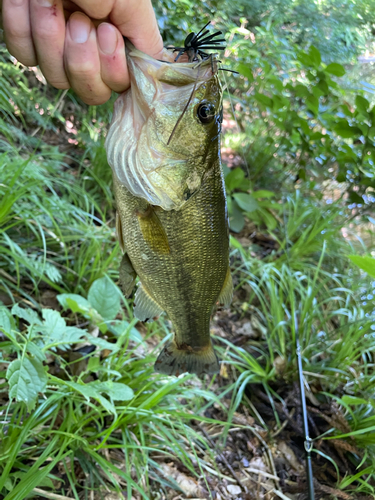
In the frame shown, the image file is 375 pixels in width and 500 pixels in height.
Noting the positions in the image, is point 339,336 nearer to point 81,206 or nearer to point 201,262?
point 201,262

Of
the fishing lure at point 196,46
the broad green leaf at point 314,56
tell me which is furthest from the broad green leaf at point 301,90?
the fishing lure at point 196,46

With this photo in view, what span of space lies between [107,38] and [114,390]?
4.21ft

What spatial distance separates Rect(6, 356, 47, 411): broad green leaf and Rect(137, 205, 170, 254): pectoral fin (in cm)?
56

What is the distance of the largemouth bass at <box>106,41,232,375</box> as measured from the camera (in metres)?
0.97

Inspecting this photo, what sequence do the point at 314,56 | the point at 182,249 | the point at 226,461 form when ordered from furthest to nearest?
1. the point at 314,56
2. the point at 226,461
3. the point at 182,249

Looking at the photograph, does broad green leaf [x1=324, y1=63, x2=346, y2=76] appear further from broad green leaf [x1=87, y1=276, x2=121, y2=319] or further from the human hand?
broad green leaf [x1=87, y1=276, x2=121, y2=319]

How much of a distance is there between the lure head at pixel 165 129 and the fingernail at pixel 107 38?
0.06 meters

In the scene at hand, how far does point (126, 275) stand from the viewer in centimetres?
123

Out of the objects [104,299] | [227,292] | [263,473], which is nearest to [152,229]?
[227,292]

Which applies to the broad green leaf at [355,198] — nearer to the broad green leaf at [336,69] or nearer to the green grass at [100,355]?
the green grass at [100,355]

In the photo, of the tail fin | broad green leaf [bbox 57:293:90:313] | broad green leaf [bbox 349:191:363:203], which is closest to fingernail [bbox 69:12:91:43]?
broad green leaf [bbox 57:293:90:313]

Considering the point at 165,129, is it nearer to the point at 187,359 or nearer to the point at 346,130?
the point at 187,359

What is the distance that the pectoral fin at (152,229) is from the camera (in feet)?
3.68

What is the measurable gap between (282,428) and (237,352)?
1.99ft
